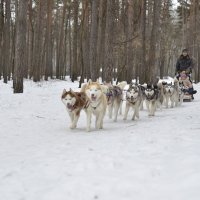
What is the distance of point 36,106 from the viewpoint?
1210 centimetres

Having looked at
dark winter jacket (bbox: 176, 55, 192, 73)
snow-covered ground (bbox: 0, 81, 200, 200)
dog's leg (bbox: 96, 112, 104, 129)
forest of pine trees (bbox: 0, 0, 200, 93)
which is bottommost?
snow-covered ground (bbox: 0, 81, 200, 200)

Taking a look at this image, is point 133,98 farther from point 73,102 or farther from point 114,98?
point 73,102

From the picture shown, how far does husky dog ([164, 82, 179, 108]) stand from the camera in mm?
13453

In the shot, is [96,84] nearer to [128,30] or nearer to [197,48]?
[128,30]

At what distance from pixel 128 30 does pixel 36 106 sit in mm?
13352

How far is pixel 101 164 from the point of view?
4816 millimetres

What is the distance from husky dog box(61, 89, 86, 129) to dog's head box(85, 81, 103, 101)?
7.7 inches

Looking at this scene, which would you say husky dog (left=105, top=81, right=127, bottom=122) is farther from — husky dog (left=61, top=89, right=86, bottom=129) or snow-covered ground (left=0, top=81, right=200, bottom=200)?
snow-covered ground (left=0, top=81, right=200, bottom=200)

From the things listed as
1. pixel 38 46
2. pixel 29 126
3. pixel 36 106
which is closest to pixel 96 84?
pixel 29 126

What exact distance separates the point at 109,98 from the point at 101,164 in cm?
517

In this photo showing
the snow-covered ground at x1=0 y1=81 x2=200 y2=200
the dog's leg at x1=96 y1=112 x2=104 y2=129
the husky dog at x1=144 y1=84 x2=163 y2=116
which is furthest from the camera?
the husky dog at x1=144 y1=84 x2=163 y2=116

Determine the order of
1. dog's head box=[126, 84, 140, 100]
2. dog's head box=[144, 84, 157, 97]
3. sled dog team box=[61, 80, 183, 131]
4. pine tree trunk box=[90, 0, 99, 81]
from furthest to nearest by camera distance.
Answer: pine tree trunk box=[90, 0, 99, 81], dog's head box=[144, 84, 157, 97], dog's head box=[126, 84, 140, 100], sled dog team box=[61, 80, 183, 131]

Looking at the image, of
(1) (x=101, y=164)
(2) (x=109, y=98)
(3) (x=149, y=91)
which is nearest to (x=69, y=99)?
(2) (x=109, y=98)

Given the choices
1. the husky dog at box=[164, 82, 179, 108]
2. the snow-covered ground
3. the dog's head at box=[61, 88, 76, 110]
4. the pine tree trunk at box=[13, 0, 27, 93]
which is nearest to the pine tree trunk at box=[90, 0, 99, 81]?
the pine tree trunk at box=[13, 0, 27, 93]
